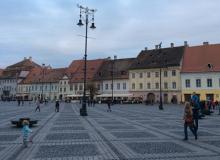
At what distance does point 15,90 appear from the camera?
133375mm

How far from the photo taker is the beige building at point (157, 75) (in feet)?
248

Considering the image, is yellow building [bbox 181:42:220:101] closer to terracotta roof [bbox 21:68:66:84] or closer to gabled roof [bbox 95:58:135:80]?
gabled roof [bbox 95:58:135:80]

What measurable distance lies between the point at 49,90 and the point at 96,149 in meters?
107

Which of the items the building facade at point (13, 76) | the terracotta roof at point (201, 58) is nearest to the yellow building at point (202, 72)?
the terracotta roof at point (201, 58)

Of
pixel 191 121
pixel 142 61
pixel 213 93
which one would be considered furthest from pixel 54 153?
pixel 142 61

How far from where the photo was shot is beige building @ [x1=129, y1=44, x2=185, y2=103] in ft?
248

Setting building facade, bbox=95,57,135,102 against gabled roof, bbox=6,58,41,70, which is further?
gabled roof, bbox=6,58,41,70

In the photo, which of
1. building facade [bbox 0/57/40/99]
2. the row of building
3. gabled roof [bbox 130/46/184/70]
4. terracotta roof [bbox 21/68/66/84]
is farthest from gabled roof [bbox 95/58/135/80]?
building facade [bbox 0/57/40/99]

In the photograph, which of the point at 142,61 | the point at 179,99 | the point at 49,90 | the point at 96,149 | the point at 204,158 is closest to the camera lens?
the point at 204,158

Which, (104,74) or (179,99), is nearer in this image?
(179,99)

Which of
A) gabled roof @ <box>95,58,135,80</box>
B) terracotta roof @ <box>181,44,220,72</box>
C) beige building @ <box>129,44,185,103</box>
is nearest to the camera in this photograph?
terracotta roof @ <box>181,44,220,72</box>

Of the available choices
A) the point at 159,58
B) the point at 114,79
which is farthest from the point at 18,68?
the point at 159,58

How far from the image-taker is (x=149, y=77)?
3189 inches

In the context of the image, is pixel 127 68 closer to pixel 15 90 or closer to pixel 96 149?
pixel 15 90
